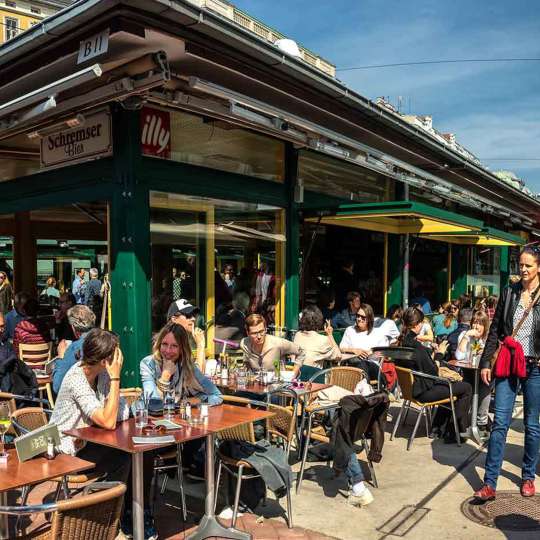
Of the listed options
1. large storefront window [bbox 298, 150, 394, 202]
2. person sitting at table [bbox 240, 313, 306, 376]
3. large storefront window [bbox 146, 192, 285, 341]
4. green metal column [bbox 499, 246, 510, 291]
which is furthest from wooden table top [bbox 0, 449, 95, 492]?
green metal column [bbox 499, 246, 510, 291]

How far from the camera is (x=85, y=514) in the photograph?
242 centimetres

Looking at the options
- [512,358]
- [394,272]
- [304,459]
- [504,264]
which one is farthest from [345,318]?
A: [504,264]

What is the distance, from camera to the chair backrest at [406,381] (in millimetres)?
5984

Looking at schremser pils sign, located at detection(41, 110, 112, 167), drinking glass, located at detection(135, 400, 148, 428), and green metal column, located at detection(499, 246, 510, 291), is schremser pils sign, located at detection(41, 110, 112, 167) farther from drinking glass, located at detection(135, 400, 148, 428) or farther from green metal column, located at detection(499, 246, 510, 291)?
green metal column, located at detection(499, 246, 510, 291)

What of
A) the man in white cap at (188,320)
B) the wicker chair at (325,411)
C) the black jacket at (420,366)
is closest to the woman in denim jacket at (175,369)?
the wicker chair at (325,411)

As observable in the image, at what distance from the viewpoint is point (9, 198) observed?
24.7 feet

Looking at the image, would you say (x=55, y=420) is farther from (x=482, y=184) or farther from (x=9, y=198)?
(x=482, y=184)

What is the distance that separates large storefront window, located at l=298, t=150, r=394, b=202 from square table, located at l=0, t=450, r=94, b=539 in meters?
5.94

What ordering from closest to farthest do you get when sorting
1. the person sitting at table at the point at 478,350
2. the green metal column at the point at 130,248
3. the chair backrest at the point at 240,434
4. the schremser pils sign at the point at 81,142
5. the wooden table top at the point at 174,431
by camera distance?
the wooden table top at the point at 174,431 < the chair backrest at the point at 240,434 < the green metal column at the point at 130,248 < the schremser pils sign at the point at 81,142 < the person sitting at table at the point at 478,350

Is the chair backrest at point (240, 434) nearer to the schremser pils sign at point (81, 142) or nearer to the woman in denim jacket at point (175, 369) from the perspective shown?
the woman in denim jacket at point (175, 369)

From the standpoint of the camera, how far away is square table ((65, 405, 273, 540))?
3381mm

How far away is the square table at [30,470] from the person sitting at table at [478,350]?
4.67m

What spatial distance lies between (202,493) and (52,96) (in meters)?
3.33

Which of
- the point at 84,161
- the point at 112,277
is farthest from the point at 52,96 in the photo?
the point at 112,277
